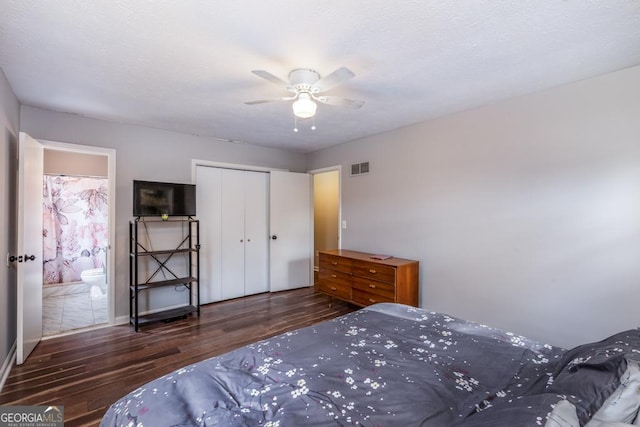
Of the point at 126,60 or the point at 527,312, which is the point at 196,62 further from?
the point at 527,312

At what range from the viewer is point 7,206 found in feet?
8.22

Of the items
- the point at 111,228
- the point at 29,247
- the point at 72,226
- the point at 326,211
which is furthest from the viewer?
the point at 326,211

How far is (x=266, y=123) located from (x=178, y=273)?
2.41m

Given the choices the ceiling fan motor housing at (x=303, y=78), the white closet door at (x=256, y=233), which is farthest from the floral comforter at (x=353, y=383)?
the white closet door at (x=256, y=233)

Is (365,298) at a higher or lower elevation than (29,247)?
lower

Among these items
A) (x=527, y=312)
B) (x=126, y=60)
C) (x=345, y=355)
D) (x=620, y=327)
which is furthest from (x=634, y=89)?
(x=126, y=60)

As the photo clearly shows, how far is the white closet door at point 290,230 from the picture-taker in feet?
16.0

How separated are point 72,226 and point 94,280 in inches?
43.5

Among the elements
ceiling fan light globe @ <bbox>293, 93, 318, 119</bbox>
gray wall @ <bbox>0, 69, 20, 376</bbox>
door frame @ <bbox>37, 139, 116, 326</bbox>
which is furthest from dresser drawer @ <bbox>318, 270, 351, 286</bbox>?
gray wall @ <bbox>0, 69, 20, 376</bbox>

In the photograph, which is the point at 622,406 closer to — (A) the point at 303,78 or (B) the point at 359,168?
(A) the point at 303,78

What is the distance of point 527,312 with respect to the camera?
267cm

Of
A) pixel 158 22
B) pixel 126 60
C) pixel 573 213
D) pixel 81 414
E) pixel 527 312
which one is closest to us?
pixel 158 22

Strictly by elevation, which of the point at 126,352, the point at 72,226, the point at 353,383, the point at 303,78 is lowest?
the point at 126,352

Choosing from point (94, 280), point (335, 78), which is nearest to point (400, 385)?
point (335, 78)
